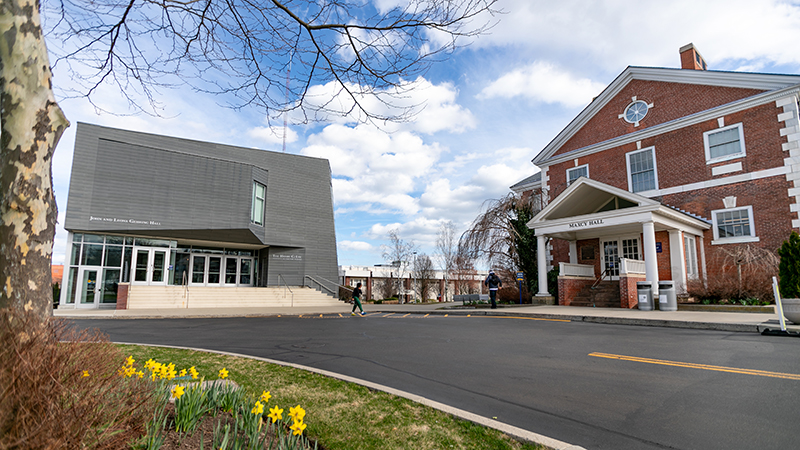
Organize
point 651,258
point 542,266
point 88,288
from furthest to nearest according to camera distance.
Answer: point 88,288 → point 542,266 → point 651,258

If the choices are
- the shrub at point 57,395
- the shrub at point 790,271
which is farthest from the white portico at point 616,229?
the shrub at point 57,395

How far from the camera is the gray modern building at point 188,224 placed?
23.6 m

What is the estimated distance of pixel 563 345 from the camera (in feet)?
28.5

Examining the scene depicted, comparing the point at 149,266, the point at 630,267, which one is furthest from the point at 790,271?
the point at 149,266

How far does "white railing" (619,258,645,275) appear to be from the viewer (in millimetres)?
16844

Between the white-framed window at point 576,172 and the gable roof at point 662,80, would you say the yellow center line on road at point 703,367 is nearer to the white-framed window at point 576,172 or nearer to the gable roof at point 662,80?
the gable roof at point 662,80

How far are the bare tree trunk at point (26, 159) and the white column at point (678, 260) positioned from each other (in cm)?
1989

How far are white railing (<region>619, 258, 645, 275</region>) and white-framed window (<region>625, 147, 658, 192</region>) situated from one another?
5020 mm

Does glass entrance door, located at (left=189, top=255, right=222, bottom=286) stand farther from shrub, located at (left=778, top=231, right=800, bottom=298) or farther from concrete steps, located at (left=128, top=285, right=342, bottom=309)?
shrub, located at (left=778, top=231, right=800, bottom=298)

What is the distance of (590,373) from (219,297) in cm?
2303

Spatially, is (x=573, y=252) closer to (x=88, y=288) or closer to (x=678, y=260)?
(x=678, y=260)

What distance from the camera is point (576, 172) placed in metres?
24.1

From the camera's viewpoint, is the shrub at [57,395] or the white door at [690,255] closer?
the shrub at [57,395]

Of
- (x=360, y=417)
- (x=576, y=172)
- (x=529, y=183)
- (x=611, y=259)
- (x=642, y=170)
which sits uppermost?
(x=529, y=183)
